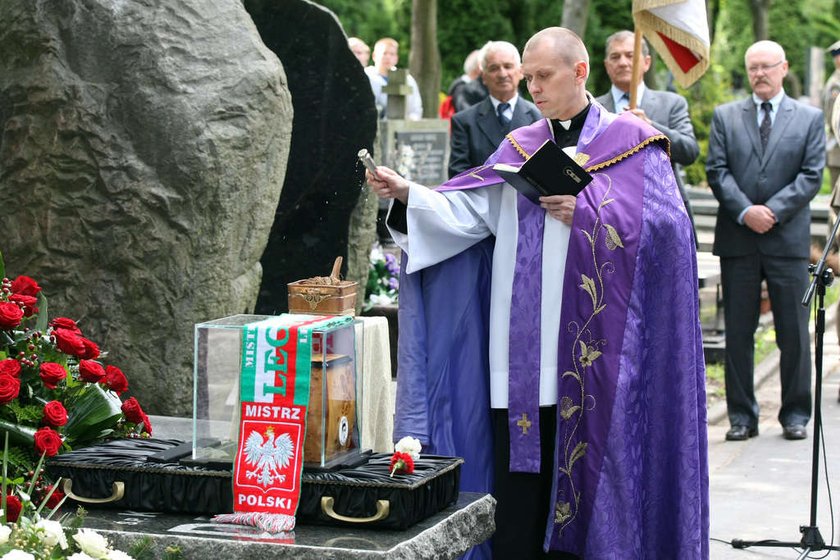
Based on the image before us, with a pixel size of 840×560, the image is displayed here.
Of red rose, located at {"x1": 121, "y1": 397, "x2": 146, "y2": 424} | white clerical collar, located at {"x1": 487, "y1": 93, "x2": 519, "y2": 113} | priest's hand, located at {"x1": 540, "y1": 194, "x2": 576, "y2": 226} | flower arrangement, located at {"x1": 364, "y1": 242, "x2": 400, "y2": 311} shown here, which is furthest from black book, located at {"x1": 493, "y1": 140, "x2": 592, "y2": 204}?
flower arrangement, located at {"x1": 364, "y1": 242, "x2": 400, "y2": 311}

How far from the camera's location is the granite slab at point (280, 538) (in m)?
3.62

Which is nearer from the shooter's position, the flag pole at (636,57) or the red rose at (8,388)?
the red rose at (8,388)

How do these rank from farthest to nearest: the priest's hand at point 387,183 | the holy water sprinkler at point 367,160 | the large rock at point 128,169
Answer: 1. the large rock at point 128,169
2. the priest's hand at point 387,183
3. the holy water sprinkler at point 367,160

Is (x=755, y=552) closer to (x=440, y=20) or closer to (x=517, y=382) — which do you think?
(x=517, y=382)

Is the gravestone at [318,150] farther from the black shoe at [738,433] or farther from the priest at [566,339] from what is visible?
the priest at [566,339]

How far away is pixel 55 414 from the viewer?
4.22 meters

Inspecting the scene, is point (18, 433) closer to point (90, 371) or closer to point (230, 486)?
point (90, 371)

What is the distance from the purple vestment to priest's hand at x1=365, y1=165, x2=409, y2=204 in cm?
32

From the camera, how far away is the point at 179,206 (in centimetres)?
668

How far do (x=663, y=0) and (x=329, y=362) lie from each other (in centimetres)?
417

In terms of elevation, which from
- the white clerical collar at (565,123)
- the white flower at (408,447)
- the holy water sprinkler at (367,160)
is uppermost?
the white clerical collar at (565,123)

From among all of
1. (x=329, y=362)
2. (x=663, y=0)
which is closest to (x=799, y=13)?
(x=663, y=0)

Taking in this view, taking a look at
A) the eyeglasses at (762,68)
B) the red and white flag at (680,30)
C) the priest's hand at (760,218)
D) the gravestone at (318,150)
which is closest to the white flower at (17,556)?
the red and white flag at (680,30)

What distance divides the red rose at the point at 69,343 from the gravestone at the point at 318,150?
4269 mm
